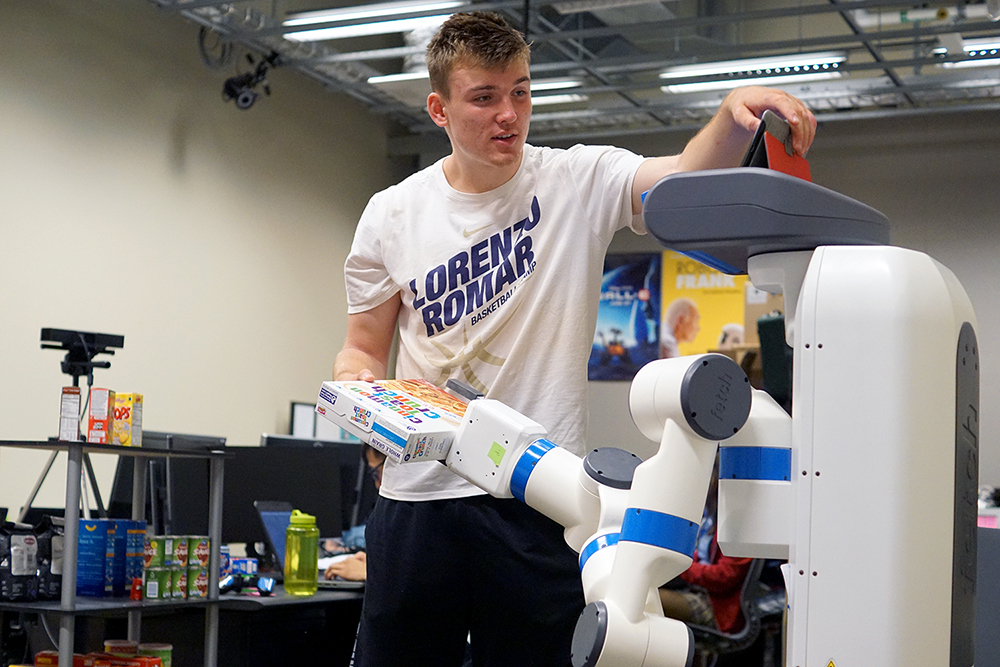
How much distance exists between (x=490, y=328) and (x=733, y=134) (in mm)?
511

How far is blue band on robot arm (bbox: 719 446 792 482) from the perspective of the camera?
117cm

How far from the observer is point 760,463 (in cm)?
118

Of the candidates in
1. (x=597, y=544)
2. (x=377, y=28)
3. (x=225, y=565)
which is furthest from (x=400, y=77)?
(x=597, y=544)

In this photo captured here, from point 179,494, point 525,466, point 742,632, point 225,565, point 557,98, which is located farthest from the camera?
point 557,98

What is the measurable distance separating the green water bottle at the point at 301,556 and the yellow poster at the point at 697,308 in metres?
4.56

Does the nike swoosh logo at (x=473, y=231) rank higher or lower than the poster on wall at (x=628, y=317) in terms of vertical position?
lower

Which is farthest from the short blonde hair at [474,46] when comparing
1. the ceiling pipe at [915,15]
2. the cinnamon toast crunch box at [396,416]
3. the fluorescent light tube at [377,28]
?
the ceiling pipe at [915,15]

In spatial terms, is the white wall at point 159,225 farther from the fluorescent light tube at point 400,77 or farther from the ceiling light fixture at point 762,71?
the ceiling light fixture at point 762,71

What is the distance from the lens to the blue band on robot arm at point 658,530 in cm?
111

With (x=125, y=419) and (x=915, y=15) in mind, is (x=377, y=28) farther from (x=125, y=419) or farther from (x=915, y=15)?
(x=125, y=419)

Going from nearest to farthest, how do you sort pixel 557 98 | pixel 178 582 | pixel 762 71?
pixel 178 582, pixel 762 71, pixel 557 98

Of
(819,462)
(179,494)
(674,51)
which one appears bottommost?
(179,494)

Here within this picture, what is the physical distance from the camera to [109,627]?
123 inches

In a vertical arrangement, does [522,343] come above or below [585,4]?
below
